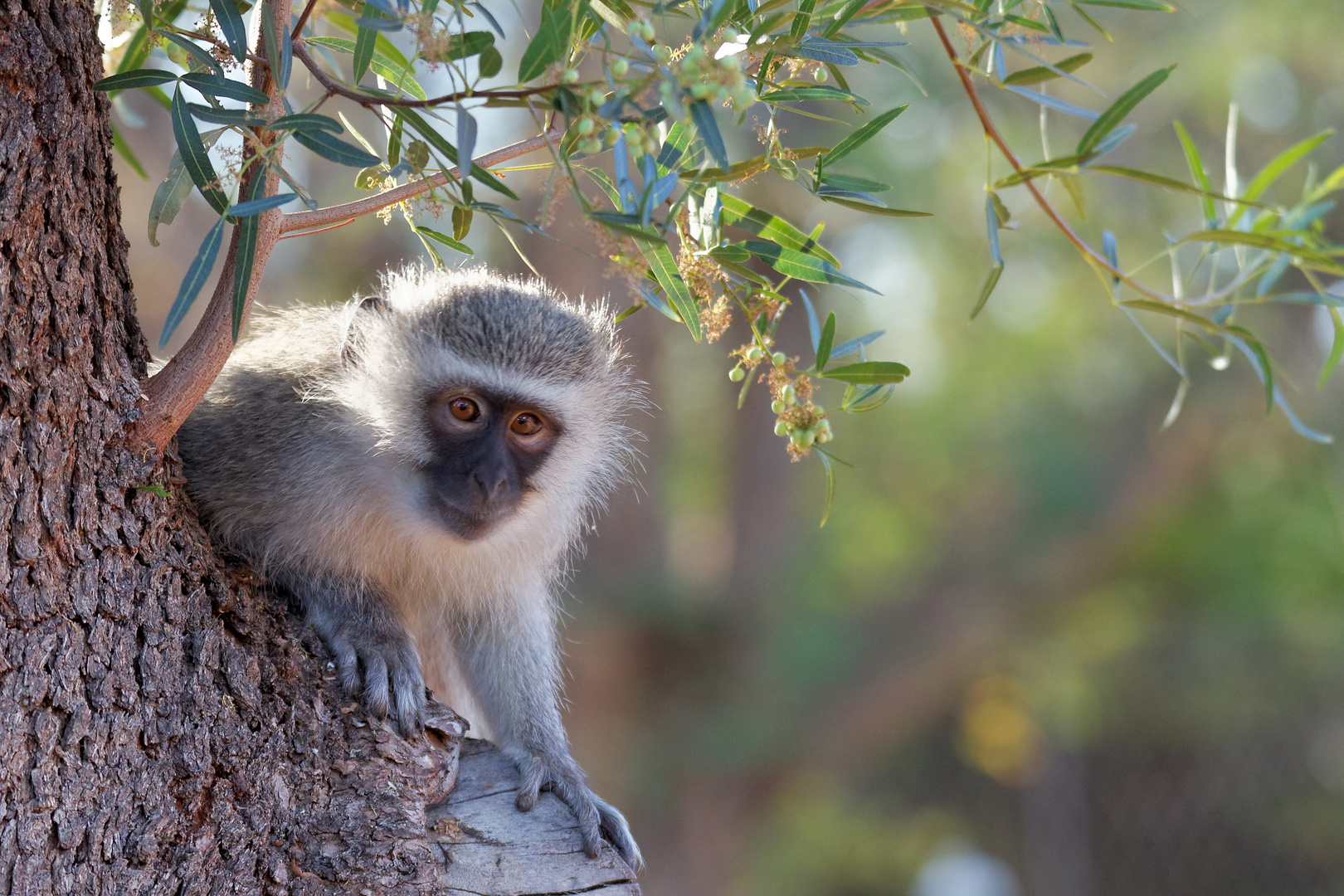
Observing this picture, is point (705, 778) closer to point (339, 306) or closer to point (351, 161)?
point (339, 306)

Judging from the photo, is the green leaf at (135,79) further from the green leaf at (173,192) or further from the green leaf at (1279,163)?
the green leaf at (1279,163)

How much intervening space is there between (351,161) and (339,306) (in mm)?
1582

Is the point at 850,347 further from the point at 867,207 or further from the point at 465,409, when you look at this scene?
the point at 465,409

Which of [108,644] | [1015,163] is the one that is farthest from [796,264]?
[108,644]

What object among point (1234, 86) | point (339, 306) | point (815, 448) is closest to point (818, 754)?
point (1234, 86)

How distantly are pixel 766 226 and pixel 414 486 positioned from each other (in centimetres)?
123

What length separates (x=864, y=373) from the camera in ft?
6.80

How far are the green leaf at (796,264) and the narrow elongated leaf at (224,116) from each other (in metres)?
0.77

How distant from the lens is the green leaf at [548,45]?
5.00ft

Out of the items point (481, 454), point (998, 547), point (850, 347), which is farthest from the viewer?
point (998, 547)

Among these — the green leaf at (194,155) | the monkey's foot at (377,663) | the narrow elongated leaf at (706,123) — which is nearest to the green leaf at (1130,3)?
the narrow elongated leaf at (706,123)

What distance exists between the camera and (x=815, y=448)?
2.07m

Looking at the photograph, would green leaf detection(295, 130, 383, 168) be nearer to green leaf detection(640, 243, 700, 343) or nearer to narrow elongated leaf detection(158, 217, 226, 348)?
narrow elongated leaf detection(158, 217, 226, 348)

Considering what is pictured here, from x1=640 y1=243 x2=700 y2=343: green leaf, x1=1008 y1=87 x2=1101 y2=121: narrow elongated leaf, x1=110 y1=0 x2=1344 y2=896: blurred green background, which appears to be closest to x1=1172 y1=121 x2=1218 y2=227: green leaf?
x1=1008 y1=87 x2=1101 y2=121: narrow elongated leaf
